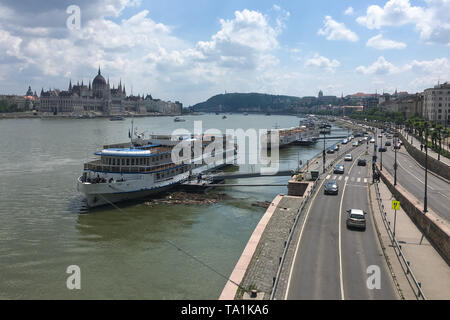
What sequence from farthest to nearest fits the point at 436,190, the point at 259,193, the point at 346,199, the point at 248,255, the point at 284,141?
1. the point at 284,141
2. the point at 259,193
3. the point at 436,190
4. the point at 346,199
5. the point at 248,255

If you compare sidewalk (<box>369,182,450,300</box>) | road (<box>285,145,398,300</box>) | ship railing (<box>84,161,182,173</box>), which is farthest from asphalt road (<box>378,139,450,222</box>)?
ship railing (<box>84,161,182,173</box>)

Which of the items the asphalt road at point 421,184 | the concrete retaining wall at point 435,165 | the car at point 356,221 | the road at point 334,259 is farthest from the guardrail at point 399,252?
the concrete retaining wall at point 435,165

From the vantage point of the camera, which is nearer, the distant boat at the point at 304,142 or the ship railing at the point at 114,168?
the ship railing at the point at 114,168

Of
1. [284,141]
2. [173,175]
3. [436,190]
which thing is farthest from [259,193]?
[284,141]

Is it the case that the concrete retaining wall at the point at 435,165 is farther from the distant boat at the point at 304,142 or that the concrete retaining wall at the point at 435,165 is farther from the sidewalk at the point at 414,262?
the distant boat at the point at 304,142

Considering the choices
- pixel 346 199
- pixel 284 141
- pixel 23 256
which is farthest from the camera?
pixel 284 141

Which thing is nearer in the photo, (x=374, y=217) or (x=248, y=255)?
(x=248, y=255)

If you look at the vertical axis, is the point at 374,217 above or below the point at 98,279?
above
